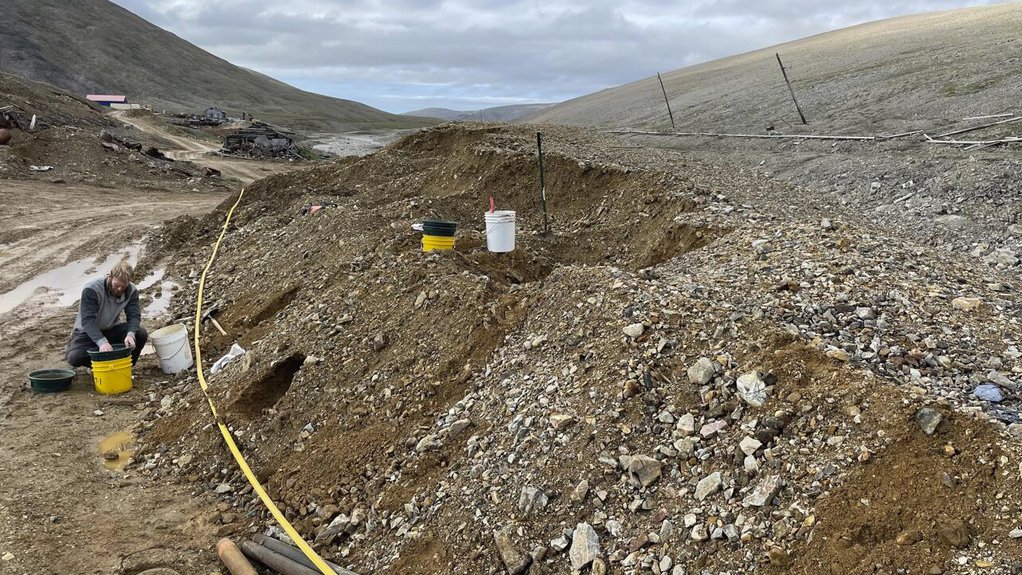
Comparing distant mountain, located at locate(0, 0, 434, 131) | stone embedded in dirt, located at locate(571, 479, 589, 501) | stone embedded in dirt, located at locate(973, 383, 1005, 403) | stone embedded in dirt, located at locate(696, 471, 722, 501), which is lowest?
stone embedded in dirt, located at locate(571, 479, 589, 501)

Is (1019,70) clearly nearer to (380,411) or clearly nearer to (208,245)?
(380,411)

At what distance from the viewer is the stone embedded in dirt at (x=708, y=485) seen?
11.0 ft

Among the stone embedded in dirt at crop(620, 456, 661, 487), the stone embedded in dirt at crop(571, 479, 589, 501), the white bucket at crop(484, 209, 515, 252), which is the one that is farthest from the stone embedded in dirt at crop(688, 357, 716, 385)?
the white bucket at crop(484, 209, 515, 252)

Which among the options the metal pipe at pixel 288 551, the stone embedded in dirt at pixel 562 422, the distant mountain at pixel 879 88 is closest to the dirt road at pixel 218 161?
the distant mountain at pixel 879 88

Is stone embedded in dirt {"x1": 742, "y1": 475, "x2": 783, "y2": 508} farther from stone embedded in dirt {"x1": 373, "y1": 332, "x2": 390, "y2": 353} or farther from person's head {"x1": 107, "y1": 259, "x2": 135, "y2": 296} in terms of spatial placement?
person's head {"x1": 107, "y1": 259, "x2": 135, "y2": 296}

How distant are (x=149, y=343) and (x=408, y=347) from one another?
4.30 metres

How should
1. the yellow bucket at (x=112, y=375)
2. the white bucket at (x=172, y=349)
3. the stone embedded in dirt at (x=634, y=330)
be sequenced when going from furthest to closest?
the white bucket at (x=172, y=349) → the yellow bucket at (x=112, y=375) → the stone embedded in dirt at (x=634, y=330)

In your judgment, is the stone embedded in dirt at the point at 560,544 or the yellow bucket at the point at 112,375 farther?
the yellow bucket at the point at 112,375

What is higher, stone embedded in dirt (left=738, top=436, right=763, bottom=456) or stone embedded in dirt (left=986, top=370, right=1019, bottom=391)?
stone embedded in dirt (left=986, top=370, right=1019, bottom=391)

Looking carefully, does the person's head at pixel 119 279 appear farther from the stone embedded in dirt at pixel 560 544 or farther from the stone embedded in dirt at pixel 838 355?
the stone embedded in dirt at pixel 838 355

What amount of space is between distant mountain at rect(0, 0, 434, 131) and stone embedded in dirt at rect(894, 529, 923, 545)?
2334 inches

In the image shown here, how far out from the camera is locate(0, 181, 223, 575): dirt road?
4121 mm

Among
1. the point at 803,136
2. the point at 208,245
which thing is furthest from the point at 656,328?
the point at 803,136

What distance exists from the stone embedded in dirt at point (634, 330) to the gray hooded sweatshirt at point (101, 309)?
519cm
